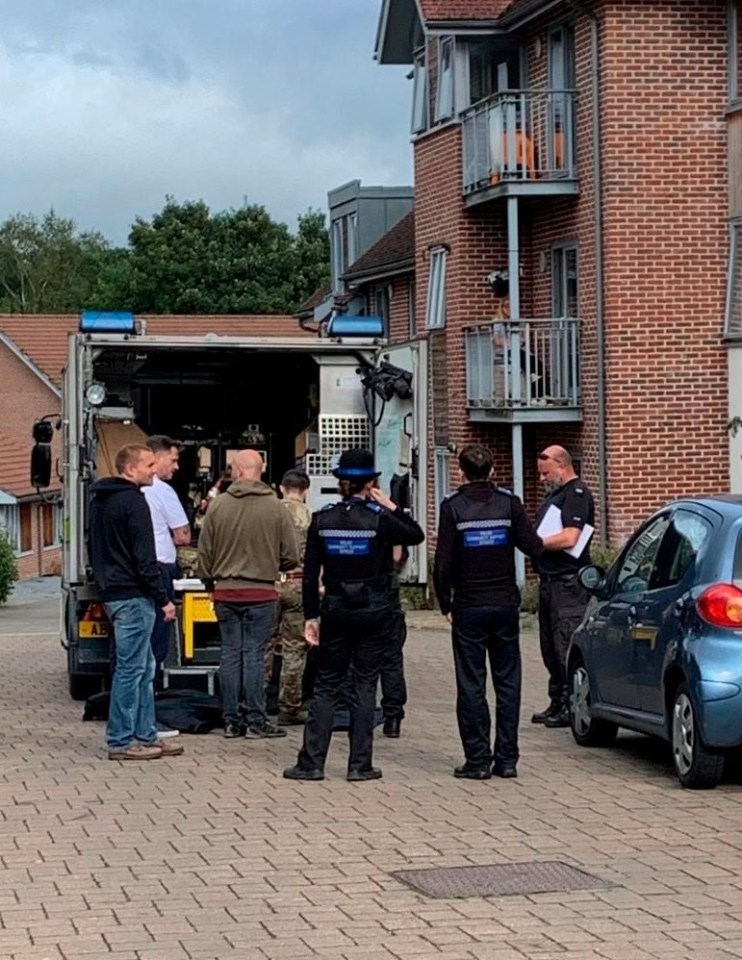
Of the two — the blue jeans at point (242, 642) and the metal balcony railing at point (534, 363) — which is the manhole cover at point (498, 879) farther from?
the metal balcony railing at point (534, 363)

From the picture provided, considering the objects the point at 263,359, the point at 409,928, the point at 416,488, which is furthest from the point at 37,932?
the point at 263,359

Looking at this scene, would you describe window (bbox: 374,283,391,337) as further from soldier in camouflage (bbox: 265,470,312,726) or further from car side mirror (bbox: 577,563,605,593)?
car side mirror (bbox: 577,563,605,593)

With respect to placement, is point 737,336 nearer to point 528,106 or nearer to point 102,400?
point 528,106

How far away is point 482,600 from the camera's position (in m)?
11.8

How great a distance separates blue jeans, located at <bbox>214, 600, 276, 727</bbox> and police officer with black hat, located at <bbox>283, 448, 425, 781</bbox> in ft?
5.74

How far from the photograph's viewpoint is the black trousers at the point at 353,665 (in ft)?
38.2

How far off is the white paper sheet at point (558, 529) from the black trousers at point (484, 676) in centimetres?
205

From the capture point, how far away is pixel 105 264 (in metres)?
100

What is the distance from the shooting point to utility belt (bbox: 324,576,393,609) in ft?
38.1

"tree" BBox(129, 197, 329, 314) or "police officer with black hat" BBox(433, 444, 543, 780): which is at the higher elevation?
"tree" BBox(129, 197, 329, 314)

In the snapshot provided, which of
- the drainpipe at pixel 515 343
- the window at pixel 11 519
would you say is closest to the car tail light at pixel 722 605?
the drainpipe at pixel 515 343

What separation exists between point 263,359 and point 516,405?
12.2 meters

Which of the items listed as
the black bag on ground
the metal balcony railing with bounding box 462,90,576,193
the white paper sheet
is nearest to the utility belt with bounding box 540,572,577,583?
the white paper sheet

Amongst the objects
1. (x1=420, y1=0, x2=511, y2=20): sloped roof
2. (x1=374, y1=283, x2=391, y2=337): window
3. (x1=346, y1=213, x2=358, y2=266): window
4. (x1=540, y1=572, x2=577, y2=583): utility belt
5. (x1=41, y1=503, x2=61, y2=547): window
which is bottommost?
(x1=41, y1=503, x2=61, y2=547): window
